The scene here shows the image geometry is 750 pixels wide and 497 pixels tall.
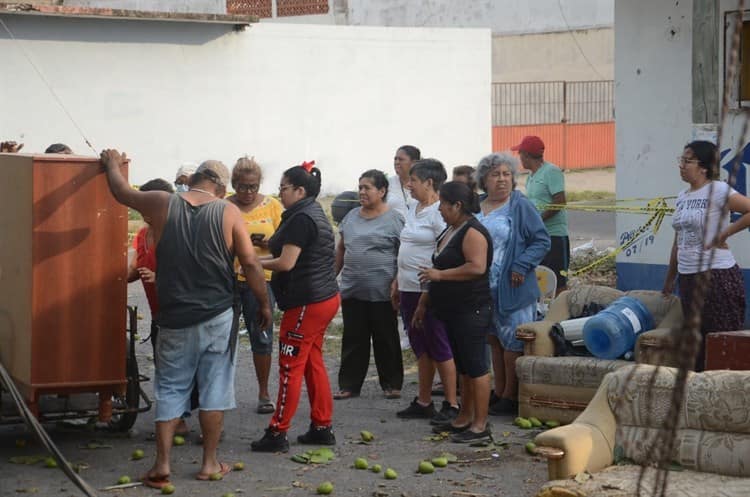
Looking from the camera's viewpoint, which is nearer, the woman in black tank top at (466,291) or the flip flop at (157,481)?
the flip flop at (157,481)

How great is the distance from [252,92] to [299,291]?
725 inches

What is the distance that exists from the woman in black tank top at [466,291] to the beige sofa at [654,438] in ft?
4.32

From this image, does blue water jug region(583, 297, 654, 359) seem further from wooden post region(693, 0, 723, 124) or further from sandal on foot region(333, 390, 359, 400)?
wooden post region(693, 0, 723, 124)

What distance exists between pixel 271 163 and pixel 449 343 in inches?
713

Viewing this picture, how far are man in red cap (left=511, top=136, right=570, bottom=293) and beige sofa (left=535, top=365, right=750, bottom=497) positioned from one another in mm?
4180

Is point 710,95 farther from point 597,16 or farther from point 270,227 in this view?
point 597,16

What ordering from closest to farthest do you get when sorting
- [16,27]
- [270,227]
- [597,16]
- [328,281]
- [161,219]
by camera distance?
[161,219], [328,281], [270,227], [16,27], [597,16]

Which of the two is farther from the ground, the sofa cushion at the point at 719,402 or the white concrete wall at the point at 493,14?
the white concrete wall at the point at 493,14

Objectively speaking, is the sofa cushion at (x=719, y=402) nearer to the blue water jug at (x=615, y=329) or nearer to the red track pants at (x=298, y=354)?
the blue water jug at (x=615, y=329)

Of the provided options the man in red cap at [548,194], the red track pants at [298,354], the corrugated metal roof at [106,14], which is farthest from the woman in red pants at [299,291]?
the corrugated metal roof at [106,14]

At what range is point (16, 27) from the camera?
2198 centimetres

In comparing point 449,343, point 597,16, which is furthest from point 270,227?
point 597,16

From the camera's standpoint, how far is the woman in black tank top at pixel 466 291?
24.5ft

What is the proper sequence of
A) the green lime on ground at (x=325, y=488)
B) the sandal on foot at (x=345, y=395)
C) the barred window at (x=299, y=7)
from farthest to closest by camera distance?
the barred window at (x=299, y=7), the sandal on foot at (x=345, y=395), the green lime on ground at (x=325, y=488)
